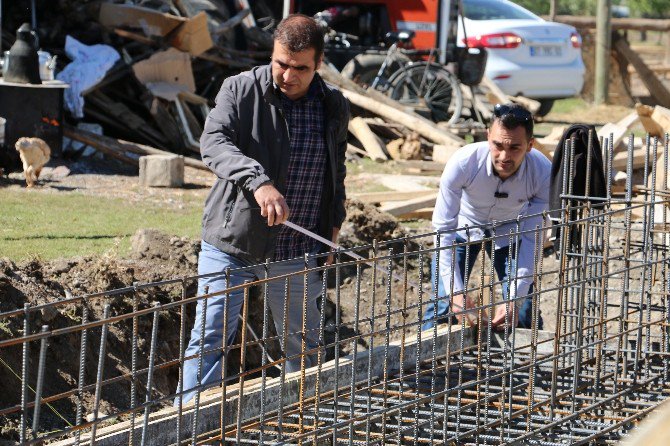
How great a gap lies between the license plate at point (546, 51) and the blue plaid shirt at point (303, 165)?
1189 centimetres

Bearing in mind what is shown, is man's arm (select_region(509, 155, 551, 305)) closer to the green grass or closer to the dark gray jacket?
the dark gray jacket

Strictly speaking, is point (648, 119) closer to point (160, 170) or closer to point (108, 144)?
point (160, 170)

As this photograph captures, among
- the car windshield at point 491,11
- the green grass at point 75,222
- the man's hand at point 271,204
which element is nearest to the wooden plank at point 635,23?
the car windshield at point 491,11

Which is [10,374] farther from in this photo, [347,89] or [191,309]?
[347,89]

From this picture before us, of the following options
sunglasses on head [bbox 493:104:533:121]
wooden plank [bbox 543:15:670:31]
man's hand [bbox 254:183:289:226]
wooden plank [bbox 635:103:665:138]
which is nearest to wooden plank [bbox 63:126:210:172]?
wooden plank [bbox 635:103:665:138]

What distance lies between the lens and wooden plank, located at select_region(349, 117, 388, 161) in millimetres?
12766

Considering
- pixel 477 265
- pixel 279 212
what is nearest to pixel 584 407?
pixel 279 212

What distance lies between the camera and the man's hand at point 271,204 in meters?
4.43

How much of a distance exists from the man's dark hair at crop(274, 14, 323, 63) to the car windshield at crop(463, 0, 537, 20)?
41.5ft

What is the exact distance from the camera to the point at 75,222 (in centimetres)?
841

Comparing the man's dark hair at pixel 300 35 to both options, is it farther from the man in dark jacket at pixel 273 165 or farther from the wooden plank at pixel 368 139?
the wooden plank at pixel 368 139

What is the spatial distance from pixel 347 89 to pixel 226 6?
6.60 ft

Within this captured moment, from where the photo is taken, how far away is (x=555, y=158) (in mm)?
5641

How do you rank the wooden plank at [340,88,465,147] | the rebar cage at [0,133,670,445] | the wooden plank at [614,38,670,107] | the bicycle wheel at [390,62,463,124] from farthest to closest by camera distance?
the wooden plank at [614,38,670,107] → the bicycle wheel at [390,62,463,124] → the wooden plank at [340,88,465,147] → the rebar cage at [0,133,670,445]
